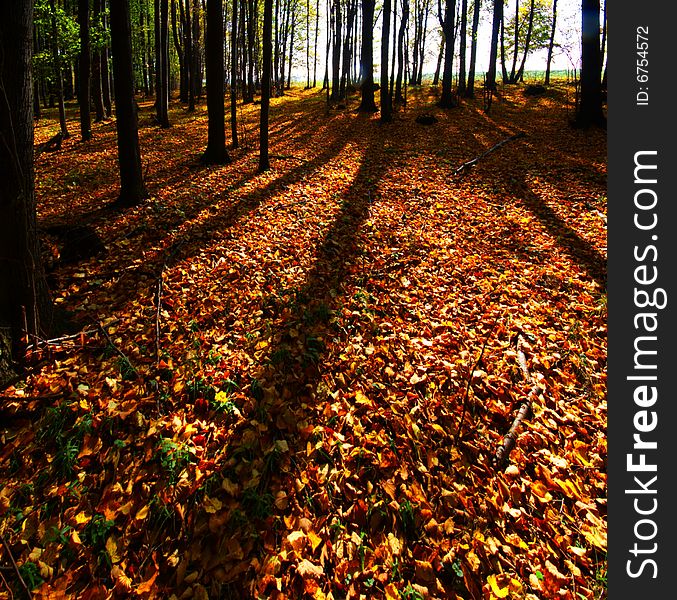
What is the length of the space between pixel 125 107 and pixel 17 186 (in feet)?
17.4

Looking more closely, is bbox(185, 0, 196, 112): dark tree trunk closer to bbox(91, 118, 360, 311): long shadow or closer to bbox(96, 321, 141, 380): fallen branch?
bbox(91, 118, 360, 311): long shadow

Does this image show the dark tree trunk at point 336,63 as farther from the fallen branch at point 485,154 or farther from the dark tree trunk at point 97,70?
the fallen branch at point 485,154

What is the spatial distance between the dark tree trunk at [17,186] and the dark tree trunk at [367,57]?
709 inches

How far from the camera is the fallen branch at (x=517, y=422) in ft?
10.8

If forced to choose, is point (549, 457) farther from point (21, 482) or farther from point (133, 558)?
point (21, 482)

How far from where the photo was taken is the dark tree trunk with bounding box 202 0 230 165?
10586 millimetres

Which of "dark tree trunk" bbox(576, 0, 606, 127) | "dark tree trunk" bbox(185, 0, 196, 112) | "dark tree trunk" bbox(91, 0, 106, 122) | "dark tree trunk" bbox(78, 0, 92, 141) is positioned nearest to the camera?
"dark tree trunk" bbox(576, 0, 606, 127)

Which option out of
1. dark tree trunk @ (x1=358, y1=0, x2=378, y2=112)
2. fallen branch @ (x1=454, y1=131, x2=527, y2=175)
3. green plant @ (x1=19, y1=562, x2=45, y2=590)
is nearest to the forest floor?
green plant @ (x1=19, y1=562, x2=45, y2=590)

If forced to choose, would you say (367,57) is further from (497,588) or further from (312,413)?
(497,588)

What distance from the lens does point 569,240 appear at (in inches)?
277

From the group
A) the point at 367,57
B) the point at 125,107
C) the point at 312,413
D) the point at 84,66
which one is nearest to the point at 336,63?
the point at 367,57

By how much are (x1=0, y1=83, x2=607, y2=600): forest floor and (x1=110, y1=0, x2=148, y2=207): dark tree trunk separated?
531 millimetres

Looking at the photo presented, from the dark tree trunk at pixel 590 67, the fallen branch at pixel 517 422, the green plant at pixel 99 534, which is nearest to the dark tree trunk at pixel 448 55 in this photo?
the dark tree trunk at pixel 590 67

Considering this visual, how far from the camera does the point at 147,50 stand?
31.6 m
